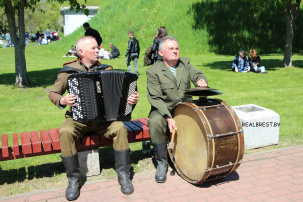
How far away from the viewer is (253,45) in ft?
82.7

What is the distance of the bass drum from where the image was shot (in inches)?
147

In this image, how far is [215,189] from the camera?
4.04 metres

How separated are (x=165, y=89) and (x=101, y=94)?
1.02 metres

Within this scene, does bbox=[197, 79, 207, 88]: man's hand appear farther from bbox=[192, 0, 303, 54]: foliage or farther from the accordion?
bbox=[192, 0, 303, 54]: foliage

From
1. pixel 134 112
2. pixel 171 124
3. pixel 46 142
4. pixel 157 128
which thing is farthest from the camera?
pixel 134 112

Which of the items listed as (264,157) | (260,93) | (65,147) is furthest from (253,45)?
(65,147)

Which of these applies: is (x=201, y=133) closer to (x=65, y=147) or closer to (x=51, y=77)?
(x=65, y=147)

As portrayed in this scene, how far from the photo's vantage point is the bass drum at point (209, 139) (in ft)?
12.2

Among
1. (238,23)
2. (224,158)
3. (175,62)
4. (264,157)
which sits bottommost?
(264,157)

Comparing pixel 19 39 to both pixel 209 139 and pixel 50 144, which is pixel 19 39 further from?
pixel 209 139

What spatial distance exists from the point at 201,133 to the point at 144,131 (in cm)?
111

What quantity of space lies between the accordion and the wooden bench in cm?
46

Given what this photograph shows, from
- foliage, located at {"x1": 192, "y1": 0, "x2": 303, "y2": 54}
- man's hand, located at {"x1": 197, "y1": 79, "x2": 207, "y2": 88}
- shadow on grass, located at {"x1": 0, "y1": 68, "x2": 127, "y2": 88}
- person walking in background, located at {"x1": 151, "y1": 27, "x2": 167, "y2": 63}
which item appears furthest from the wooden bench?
foliage, located at {"x1": 192, "y1": 0, "x2": 303, "y2": 54}

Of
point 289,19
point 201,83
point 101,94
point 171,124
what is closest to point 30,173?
point 101,94
